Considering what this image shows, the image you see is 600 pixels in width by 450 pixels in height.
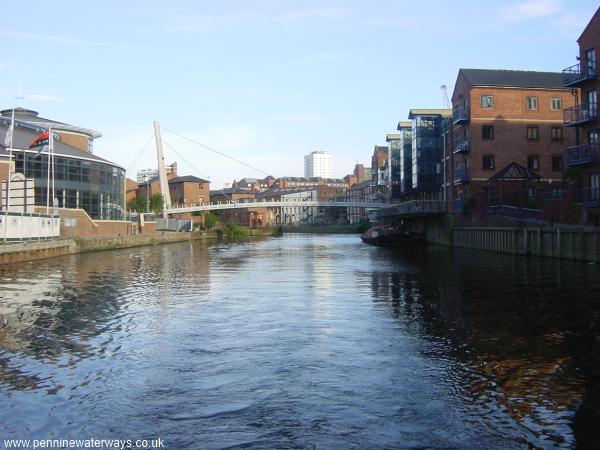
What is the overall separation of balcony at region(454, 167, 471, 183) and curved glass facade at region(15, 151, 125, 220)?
38.5 m

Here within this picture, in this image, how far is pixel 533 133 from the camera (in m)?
58.5

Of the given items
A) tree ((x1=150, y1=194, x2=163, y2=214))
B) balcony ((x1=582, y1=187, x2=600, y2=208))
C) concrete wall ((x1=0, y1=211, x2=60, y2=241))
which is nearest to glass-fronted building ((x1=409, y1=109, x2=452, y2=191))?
balcony ((x1=582, y1=187, x2=600, y2=208))

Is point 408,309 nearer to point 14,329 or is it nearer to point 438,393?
point 438,393

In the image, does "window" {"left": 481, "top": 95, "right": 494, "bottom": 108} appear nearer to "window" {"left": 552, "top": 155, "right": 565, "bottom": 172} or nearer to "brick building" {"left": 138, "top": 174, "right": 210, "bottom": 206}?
"window" {"left": 552, "top": 155, "right": 565, "bottom": 172}

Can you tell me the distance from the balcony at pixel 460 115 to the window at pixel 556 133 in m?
8.00

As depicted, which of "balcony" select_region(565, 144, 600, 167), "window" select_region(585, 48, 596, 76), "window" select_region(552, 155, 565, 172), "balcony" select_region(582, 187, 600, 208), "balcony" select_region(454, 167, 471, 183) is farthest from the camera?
"balcony" select_region(454, 167, 471, 183)

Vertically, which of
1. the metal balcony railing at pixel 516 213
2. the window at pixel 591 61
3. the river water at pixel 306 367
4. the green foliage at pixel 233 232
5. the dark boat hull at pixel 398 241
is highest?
the window at pixel 591 61

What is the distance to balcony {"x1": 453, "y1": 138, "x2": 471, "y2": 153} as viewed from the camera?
195 ft

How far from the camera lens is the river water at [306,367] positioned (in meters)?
7.97

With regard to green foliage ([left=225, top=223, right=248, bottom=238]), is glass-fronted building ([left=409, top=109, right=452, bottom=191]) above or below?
above

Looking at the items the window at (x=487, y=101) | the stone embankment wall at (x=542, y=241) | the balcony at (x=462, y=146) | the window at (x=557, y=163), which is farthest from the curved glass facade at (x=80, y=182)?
the window at (x=557, y=163)

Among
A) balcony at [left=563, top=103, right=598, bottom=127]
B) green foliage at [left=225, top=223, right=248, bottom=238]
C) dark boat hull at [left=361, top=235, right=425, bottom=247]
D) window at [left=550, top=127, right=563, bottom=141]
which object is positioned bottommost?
dark boat hull at [left=361, top=235, right=425, bottom=247]

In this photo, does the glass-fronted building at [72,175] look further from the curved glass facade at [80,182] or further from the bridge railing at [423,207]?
the bridge railing at [423,207]

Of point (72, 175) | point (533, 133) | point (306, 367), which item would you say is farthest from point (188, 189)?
point (306, 367)
